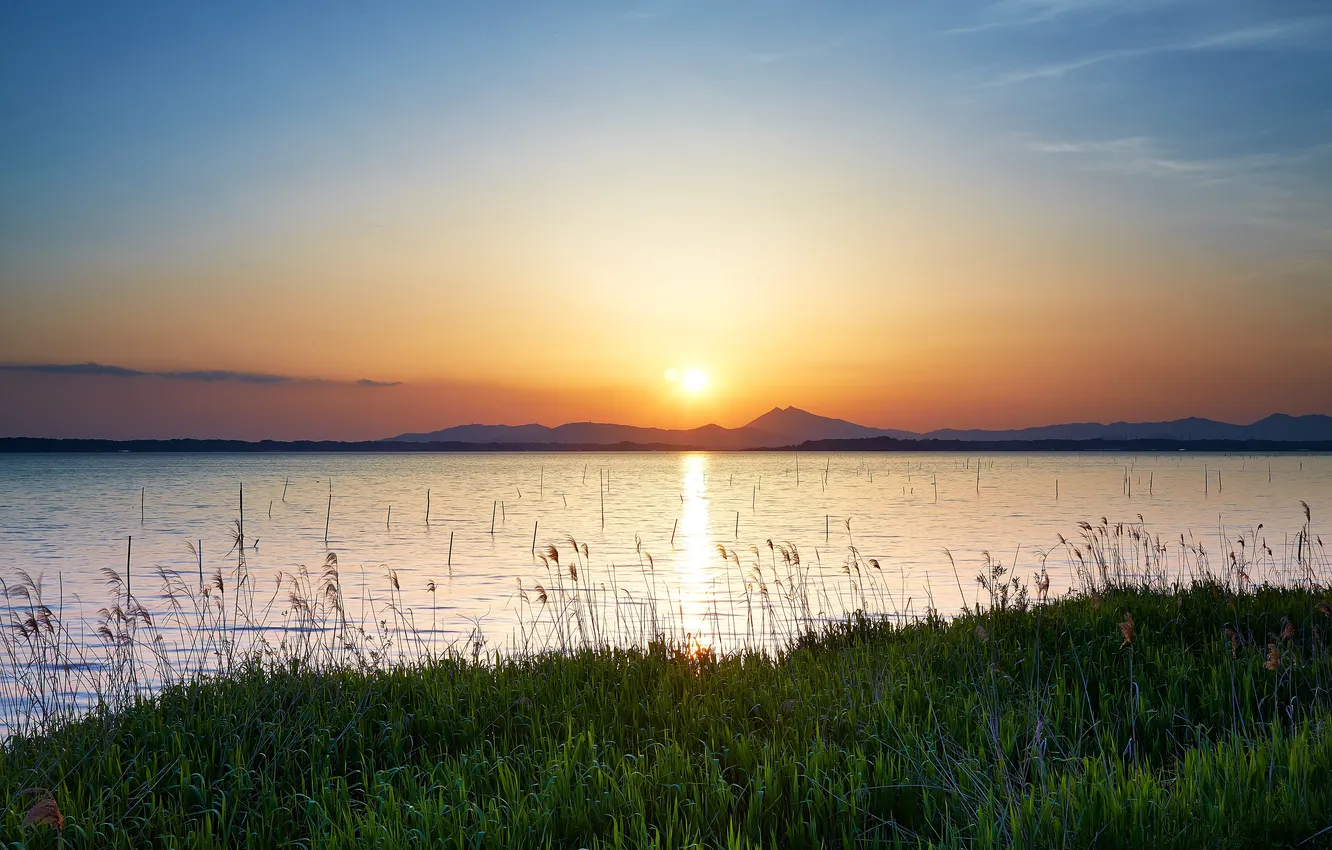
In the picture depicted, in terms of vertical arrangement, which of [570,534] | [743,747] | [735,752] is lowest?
[570,534]

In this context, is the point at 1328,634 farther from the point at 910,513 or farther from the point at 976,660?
the point at 910,513

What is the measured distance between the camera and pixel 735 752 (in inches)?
290

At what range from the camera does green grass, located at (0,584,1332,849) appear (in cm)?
567

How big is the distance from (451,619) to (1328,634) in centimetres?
1727

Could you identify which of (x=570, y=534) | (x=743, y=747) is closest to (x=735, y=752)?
(x=743, y=747)

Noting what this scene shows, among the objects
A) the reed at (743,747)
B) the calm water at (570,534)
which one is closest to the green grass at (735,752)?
the reed at (743,747)

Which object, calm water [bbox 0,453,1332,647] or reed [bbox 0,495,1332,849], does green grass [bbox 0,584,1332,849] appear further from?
calm water [bbox 0,453,1332,647]

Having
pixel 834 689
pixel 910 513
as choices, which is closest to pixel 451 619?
pixel 834 689

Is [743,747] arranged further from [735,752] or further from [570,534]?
[570,534]

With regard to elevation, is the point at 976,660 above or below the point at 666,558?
above

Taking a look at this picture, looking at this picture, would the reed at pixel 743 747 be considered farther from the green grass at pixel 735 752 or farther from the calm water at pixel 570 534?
the calm water at pixel 570 534

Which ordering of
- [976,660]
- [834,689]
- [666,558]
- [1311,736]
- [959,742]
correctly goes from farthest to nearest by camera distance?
[666,558] → [976,660] → [834,689] → [959,742] → [1311,736]

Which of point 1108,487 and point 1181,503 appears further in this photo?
point 1108,487

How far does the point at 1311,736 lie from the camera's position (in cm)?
673
